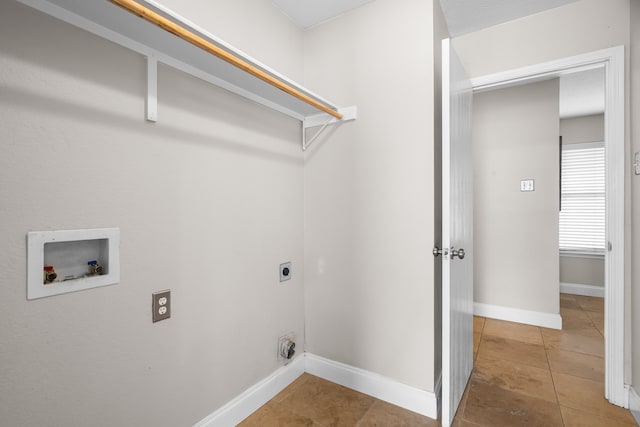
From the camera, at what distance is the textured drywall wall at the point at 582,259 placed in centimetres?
398

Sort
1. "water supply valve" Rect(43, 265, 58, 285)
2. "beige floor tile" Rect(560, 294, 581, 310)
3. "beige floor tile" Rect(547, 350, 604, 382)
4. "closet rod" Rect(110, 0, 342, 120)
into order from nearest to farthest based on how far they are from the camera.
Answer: "closet rod" Rect(110, 0, 342, 120)
"water supply valve" Rect(43, 265, 58, 285)
"beige floor tile" Rect(547, 350, 604, 382)
"beige floor tile" Rect(560, 294, 581, 310)

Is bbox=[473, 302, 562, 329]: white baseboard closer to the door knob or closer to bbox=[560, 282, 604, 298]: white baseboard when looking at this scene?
bbox=[560, 282, 604, 298]: white baseboard

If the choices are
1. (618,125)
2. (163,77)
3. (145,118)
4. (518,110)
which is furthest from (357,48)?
(518,110)

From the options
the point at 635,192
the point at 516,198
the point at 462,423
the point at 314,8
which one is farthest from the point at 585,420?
the point at 314,8

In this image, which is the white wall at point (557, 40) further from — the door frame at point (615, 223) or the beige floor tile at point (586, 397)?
the beige floor tile at point (586, 397)

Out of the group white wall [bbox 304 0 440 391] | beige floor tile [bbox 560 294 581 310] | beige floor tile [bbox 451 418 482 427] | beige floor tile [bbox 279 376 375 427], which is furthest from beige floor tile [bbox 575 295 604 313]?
beige floor tile [bbox 279 376 375 427]

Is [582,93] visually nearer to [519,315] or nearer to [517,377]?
[519,315]

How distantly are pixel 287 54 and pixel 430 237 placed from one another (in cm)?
148

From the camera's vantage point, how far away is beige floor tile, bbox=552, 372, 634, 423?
65.7 inches

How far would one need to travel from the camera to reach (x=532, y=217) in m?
3.02

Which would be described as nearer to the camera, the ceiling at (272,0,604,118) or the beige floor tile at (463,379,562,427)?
the beige floor tile at (463,379,562,427)

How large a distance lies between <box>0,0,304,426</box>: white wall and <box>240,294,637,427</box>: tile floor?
29 centimetres

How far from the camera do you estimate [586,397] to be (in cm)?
182

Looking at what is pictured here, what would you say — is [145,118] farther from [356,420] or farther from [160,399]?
[356,420]
